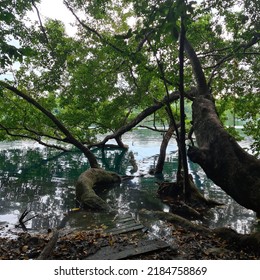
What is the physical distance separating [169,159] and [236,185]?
940 inches

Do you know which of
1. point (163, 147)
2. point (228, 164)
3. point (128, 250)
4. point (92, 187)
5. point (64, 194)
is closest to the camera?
point (128, 250)

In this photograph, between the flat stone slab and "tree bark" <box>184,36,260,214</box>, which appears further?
"tree bark" <box>184,36,260,214</box>

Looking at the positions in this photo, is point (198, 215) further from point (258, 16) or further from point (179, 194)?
point (258, 16)

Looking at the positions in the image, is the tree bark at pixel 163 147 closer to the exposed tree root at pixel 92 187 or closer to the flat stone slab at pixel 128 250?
the exposed tree root at pixel 92 187

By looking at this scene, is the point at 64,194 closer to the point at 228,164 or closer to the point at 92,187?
the point at 92,187

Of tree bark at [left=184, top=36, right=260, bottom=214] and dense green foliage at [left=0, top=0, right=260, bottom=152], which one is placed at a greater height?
dense green foliage at [left=0, top=0, right=260, bottom=152]

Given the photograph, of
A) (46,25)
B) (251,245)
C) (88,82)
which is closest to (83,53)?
(88,82)

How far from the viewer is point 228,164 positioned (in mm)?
7133

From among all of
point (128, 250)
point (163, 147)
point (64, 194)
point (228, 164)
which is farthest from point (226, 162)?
point (163, 147)

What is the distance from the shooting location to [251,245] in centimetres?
665

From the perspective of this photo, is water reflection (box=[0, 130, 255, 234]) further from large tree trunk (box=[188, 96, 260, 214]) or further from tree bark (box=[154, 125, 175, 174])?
large tree trunk (box=[188, 96, 260, 214])

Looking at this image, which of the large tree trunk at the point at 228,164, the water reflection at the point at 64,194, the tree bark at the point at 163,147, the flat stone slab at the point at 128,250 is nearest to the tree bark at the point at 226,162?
the large tree trunk at the point at 228,164

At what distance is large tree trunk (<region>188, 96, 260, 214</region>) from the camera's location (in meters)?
6.78

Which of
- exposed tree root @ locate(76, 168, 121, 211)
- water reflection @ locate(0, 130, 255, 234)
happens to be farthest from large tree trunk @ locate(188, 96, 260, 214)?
exposed tree root @ locate(76, 168, 121, 211)
